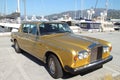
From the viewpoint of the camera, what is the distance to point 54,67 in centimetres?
508

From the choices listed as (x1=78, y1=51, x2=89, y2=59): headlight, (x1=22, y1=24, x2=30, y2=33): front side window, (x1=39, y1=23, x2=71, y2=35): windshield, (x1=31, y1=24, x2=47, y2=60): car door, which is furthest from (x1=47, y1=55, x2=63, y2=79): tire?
(x1=22, y1=24, x2=30, y2=33): front side window

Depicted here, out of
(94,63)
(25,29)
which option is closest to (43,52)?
(94,63)

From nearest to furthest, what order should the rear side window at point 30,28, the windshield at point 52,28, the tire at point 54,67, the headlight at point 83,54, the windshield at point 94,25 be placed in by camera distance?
the headlight at point 83,54 < the tire at point 54,67 < the windshield at point 52,28 < the rear side window at point 30,28 < the windshield at point 94,25

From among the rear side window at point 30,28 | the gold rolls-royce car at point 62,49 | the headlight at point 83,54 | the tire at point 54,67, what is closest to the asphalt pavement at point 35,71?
the tire at point 54,67

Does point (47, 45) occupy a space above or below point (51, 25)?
below

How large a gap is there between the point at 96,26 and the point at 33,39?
2179cm

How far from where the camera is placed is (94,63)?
15.9 feet

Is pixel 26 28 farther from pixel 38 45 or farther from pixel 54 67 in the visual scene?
pixel 54 67

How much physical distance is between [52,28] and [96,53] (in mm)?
2056

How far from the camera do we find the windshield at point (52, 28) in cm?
603

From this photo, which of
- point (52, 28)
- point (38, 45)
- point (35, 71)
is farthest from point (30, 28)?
point (35, 71)

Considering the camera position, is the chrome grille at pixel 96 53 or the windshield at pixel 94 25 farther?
the windshield at pixel 94 25

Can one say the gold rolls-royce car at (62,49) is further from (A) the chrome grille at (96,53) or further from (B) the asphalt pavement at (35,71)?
(B) the asphalt pavement at (35,71)

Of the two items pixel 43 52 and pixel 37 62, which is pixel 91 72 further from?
pixel 37 62
